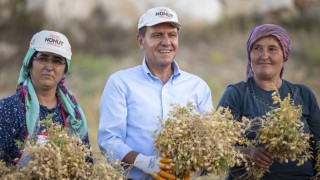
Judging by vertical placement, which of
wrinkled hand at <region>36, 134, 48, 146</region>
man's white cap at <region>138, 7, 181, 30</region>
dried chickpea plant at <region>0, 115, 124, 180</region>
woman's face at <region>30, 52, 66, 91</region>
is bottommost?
dried chickpea plant at <region>0, 115, 124, 180</region>

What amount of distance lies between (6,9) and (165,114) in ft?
39.6

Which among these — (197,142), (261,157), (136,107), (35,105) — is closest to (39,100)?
(35,105)

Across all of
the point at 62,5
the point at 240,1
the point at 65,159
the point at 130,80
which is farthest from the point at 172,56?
the point at 240,1

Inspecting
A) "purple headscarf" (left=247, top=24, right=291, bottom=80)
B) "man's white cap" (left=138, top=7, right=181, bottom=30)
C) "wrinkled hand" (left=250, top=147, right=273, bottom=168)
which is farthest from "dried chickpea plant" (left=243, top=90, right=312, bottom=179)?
"man's white cap" (left=138, top=7, right=181, bottom=30)

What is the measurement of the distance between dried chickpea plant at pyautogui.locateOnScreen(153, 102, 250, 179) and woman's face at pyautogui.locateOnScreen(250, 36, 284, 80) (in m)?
0.78

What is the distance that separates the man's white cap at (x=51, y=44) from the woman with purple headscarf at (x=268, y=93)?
44.9 inches

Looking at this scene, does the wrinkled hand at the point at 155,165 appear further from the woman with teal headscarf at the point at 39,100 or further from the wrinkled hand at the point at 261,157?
the wrinkled hand at the point at 261,157

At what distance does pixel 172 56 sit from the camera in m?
4.55

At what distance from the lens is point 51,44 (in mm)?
4391

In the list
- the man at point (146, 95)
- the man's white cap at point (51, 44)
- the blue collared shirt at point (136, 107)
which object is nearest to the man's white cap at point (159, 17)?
the man at point (146, 95)

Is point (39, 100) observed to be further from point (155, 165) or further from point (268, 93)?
point (268, 93)

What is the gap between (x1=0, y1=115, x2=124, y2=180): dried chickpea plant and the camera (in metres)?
3.70

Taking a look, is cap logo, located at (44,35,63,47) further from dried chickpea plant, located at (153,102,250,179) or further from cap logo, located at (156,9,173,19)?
dried chickpea plant, located at (153,102,250,179)

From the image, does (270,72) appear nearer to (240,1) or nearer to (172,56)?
(172,56)
